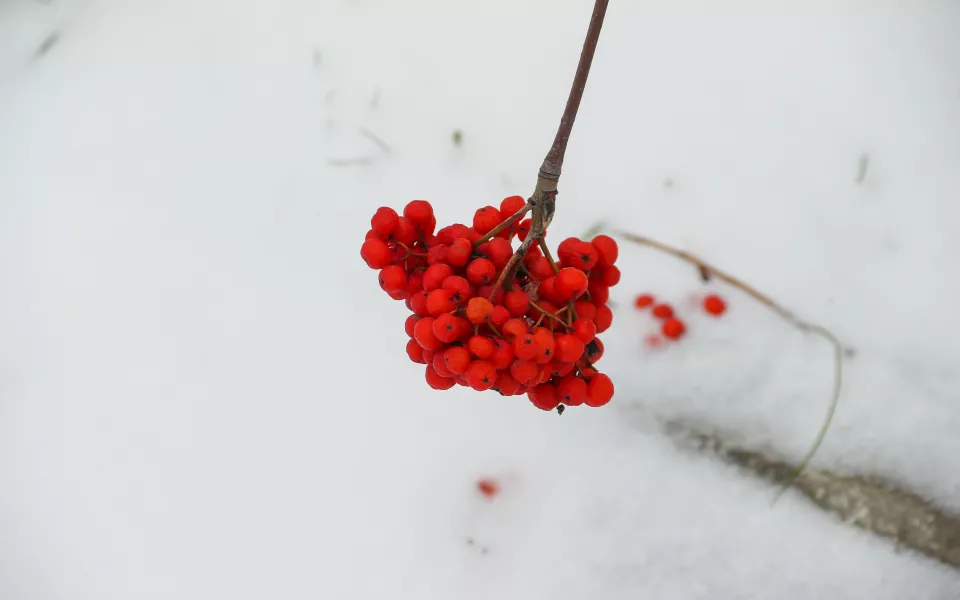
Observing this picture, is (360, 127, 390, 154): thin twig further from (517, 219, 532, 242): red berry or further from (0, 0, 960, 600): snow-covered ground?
(517, 219, 532, 242): red berry

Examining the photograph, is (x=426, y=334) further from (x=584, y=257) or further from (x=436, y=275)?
(x=584, y=257)

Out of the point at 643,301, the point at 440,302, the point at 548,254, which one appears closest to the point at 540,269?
the point at 548,254

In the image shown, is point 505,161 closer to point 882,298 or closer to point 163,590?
point 882,298

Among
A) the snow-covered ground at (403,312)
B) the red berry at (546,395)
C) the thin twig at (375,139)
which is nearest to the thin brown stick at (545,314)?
the red berry at (546,395)

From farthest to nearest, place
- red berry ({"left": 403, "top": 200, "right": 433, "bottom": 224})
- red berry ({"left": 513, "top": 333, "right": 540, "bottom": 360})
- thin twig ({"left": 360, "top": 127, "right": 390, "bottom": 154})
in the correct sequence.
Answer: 1. thin twig ({"left": 360, "top": 127, "right": 390, "bottom": 154})
2. red berry ({"left": 403, "top": 200, "right": 433, "bottom": 224})
3. red berry ({"left": 513, "top": 333, "right": 540, "bottom": 360})

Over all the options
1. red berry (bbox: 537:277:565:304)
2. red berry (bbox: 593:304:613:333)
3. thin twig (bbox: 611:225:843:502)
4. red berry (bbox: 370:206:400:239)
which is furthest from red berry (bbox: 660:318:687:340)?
red berry (bbox: 370:206:400:239)

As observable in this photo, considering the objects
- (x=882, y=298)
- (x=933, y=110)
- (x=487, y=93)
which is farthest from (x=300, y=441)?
(x=933, y=110)
